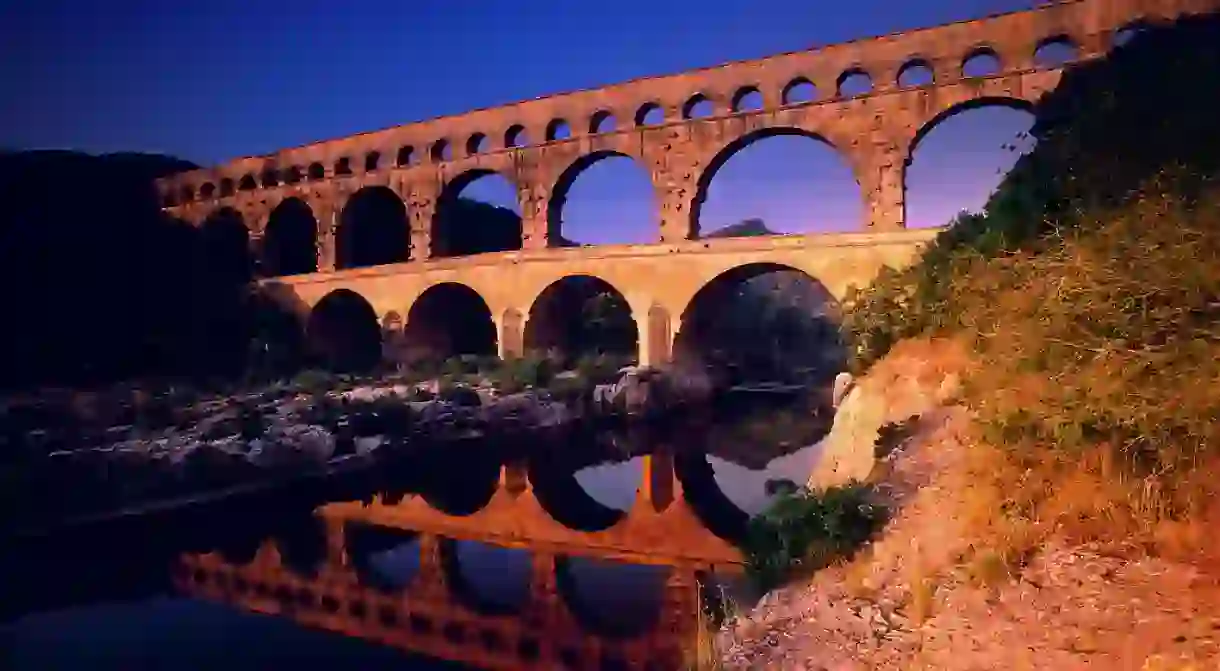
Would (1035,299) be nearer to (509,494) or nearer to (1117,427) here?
(1117,427)

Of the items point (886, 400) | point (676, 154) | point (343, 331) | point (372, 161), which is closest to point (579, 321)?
point (676, 154)

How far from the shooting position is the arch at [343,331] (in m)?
23.8

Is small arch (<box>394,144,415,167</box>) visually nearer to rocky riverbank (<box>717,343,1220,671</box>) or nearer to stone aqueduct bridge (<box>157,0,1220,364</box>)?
stone aqueduct bridge (<box>157,0,1220,364</box>)

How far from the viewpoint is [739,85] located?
18469mm

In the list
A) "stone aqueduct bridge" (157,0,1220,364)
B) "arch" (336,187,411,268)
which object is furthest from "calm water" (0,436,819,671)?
"arch" (336,187,411,268)

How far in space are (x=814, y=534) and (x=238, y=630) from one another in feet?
15.5

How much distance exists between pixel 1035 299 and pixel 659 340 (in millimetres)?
13769

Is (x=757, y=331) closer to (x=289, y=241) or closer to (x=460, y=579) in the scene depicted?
(x=289, y=241)

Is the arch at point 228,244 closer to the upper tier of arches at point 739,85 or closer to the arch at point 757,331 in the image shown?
the upper tier of arches at point 739,85

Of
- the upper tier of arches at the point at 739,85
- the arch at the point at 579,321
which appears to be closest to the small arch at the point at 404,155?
the upper tier of arches at the point at 739,85

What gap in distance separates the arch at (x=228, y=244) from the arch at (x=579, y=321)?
35.7 ft

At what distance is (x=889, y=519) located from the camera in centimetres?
471

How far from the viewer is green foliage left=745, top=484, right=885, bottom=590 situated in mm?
4637

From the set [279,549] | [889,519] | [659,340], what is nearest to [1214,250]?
[889,519]
